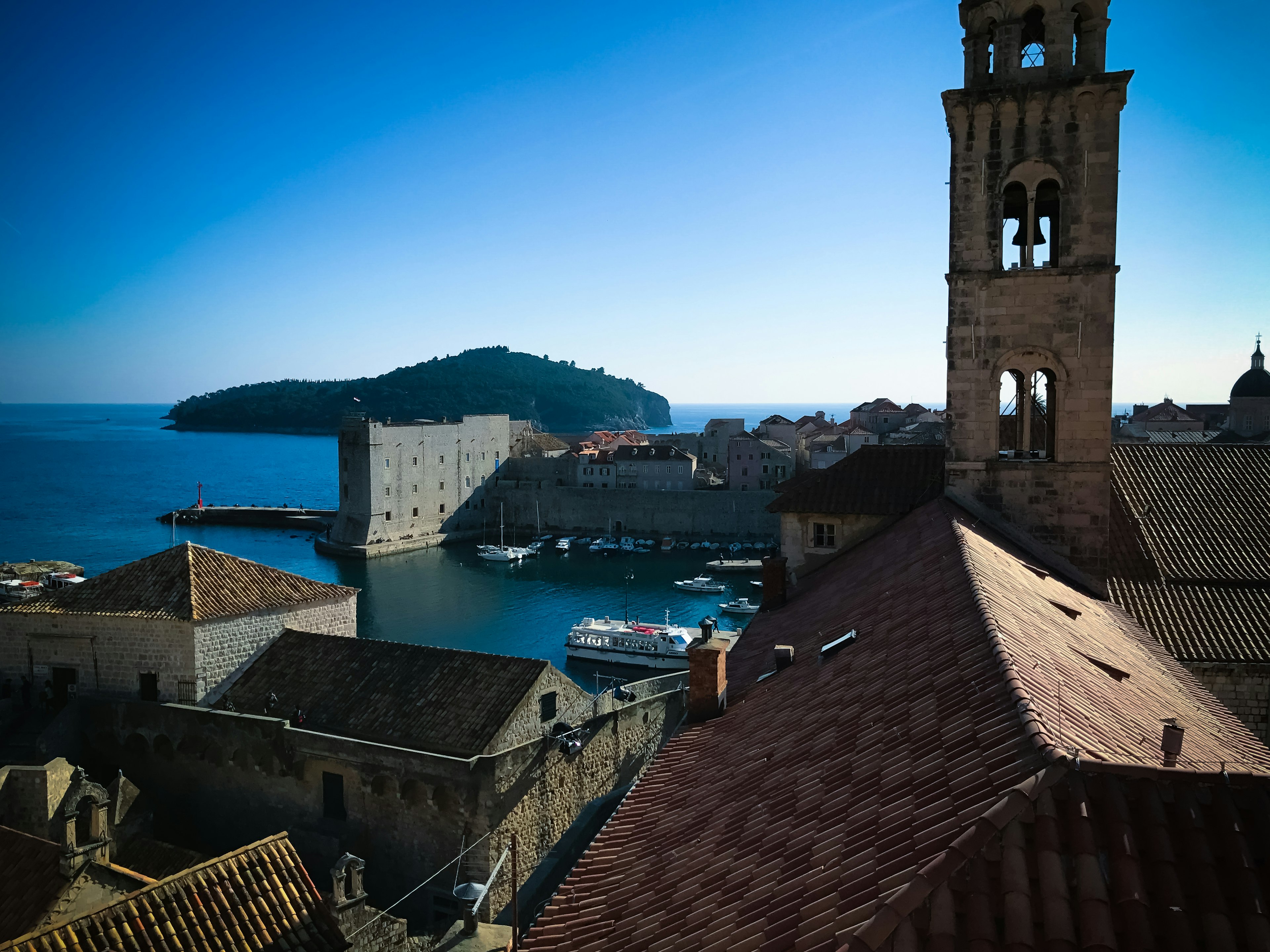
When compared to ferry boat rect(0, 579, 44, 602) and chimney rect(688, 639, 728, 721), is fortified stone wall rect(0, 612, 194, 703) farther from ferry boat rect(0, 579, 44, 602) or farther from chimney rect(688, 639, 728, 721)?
ferry boat rect(0, 579, 44, 602)

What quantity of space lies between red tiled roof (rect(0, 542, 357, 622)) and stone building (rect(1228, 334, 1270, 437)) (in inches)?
2601

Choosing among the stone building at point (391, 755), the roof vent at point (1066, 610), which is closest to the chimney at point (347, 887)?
the stone building at point (391, 755)

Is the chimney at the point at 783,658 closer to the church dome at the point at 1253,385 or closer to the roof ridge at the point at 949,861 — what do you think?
the roof ridge at the point at 949,861

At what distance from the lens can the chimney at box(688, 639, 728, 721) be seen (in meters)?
9.84

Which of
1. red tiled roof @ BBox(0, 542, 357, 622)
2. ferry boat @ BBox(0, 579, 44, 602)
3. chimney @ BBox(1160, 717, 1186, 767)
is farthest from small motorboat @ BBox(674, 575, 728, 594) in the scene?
chimney @ BBox(1160, 717, 1186, 767)

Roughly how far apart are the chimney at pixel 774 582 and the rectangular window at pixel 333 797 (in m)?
8.39

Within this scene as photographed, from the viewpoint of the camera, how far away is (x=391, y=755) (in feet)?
50.9

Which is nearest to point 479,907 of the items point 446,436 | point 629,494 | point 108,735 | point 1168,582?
point 108,735

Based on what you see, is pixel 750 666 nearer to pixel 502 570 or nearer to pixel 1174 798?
pixel 1174 798

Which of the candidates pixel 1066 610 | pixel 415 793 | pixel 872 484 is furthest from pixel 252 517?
pixel 1066 610

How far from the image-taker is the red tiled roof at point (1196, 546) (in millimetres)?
12148

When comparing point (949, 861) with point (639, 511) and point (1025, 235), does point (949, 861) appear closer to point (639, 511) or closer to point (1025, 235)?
point (1025, 235)

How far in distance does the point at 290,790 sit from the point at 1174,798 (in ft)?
53.1

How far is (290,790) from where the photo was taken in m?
16.8
